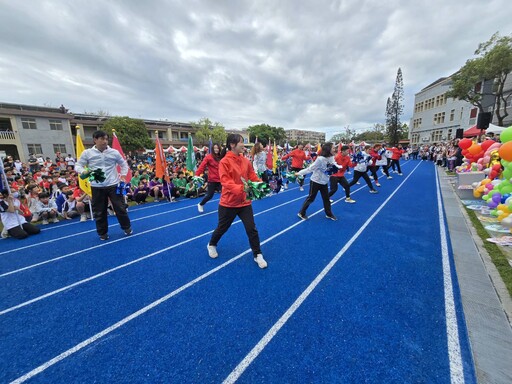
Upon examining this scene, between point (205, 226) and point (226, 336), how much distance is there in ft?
12.6

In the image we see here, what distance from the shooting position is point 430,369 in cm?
196

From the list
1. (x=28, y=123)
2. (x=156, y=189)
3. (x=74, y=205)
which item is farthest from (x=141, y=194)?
(x=28, y=123)

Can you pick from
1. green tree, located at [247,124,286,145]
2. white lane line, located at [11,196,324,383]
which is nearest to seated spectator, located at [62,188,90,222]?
white lane line, located at [11,196,324,383]

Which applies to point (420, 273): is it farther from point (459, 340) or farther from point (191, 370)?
point (191, 370)

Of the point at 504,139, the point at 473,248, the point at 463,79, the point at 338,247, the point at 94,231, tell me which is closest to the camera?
the point at 473,248

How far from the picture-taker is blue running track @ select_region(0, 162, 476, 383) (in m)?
2.00

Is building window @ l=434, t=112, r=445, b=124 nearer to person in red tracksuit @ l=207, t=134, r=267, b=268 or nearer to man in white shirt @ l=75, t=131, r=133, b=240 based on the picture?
person in red tracksuit @ l=207, t=134, r=267, b=268

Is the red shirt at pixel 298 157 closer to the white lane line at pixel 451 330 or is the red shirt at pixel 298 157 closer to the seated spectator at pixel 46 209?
the white lane line at pixel 451 330

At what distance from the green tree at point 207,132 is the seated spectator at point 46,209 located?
47.6 meters

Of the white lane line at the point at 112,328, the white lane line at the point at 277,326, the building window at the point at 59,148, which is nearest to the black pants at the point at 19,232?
the white lane line at the point at 112,328

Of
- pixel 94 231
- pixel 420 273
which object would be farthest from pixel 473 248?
pixel 94 231

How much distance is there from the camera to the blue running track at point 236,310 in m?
2.00

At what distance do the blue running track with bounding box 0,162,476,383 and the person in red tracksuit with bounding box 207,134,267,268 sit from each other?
0.69 meters

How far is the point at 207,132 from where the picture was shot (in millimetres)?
55406
